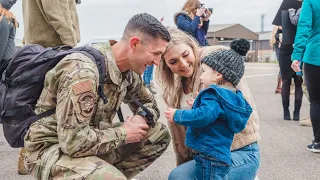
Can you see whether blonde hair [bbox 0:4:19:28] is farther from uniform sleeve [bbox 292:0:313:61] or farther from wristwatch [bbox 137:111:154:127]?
uniform sleeve [bbox 292:0:313:61]

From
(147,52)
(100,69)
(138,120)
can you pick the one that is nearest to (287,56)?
(138,120)

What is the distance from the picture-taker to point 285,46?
5.66m

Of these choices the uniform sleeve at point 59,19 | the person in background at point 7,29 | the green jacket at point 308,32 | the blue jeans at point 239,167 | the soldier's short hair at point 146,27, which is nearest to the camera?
the soldier's short hair at point 146,27

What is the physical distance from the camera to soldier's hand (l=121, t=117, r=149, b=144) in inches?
89.3

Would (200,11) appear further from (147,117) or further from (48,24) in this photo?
(147,117)

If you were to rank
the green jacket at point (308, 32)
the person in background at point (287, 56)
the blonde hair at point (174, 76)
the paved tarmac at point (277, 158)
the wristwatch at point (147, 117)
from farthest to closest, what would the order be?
1. the person in background at point (287, 56)
2. the green jacket at point (308, 32)
3. the paved tarmac at point (277, 158)
4. the blonde hair at point (174, 76)
5. the wristwatch at point (147, 117)

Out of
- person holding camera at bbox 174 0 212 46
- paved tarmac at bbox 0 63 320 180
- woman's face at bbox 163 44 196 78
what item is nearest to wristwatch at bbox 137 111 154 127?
woman's face at bbox 163 44 196 78

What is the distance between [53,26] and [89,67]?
1.46 metres

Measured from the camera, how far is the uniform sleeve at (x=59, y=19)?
10.8ft

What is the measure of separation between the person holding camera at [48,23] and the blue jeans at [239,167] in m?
1.49

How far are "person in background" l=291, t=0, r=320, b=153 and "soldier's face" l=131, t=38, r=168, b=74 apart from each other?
2122mm

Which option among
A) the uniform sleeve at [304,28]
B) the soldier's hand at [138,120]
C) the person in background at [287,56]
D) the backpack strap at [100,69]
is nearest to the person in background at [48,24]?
the soldier's hand at [138,120]

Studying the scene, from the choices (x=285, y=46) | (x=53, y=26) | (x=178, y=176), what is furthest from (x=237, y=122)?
(x=285, y=46)

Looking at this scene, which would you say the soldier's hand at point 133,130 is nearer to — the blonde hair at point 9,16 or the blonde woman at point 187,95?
the blonde woman at point 187,95
